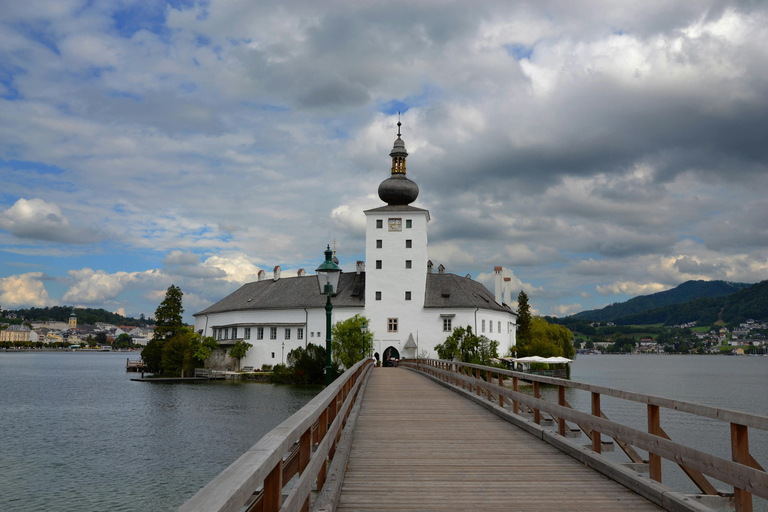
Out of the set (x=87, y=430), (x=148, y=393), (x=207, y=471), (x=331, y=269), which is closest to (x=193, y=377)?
(x=148, y=393)

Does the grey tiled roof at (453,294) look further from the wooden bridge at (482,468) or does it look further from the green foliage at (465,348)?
the wooden bridge at (482,468)

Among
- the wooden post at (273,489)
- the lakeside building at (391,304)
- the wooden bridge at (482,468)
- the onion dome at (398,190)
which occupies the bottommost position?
the wooden bridge at (482,468)

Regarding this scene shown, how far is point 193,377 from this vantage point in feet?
232

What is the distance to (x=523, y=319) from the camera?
82125 mm

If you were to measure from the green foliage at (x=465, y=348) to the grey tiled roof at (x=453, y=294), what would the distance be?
2957 millimetres

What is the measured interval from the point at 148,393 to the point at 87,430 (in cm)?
2303

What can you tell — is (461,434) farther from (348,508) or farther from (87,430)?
(87,430)

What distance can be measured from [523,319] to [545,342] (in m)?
5.73

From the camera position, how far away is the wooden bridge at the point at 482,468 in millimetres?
3885

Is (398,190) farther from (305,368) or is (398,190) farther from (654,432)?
(654,432)

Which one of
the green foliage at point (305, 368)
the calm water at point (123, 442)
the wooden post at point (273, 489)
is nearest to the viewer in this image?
the wooden post at point (273, 489)

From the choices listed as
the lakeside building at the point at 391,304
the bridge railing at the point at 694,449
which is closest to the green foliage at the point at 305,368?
the lakeside building at the point at 391,304

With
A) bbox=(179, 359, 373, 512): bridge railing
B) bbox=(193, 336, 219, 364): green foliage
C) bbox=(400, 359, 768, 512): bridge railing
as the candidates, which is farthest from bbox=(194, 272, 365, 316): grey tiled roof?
bbox=(179, 359, 373, 512): bridge railing

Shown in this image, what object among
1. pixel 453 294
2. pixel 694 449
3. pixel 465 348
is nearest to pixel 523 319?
pixel 453 294
